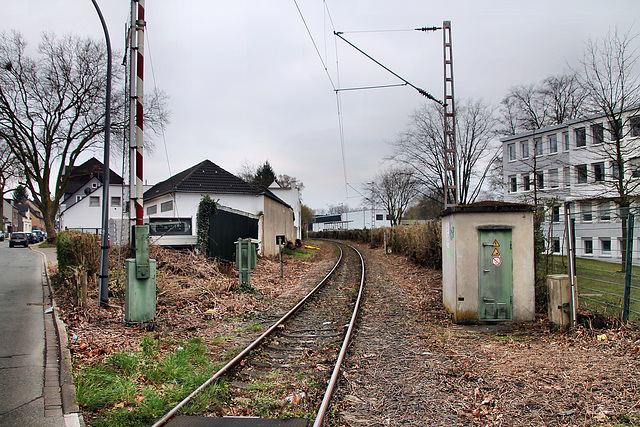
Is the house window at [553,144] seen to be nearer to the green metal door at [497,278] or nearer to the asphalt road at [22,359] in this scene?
the green metal door at [497,278]

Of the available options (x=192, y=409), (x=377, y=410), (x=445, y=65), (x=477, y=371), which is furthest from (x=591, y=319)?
(x=445, y=65)

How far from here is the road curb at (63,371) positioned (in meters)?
4.55

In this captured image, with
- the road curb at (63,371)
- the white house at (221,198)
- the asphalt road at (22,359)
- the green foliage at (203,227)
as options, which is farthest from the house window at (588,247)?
the white house at (221,198)

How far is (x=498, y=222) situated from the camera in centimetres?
872

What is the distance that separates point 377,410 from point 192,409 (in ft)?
5.98

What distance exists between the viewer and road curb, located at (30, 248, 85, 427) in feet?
14.9

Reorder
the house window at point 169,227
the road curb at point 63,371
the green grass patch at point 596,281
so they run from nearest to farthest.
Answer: the road curb at point 63,371 < the green grass patch at point 596,281 < the house window at point 169,227

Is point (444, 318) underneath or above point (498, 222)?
underneath

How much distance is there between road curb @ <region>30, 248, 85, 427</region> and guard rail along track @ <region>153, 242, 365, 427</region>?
37.4 inches

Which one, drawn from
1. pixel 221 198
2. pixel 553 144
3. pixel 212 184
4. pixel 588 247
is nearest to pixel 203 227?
pixel 588 247

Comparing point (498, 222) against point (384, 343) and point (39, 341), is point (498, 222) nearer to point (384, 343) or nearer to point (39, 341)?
point (384, 343)

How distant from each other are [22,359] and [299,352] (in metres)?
3.73

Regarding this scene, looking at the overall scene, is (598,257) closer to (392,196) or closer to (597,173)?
(597,173)

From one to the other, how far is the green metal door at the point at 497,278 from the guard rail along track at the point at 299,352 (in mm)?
2490
